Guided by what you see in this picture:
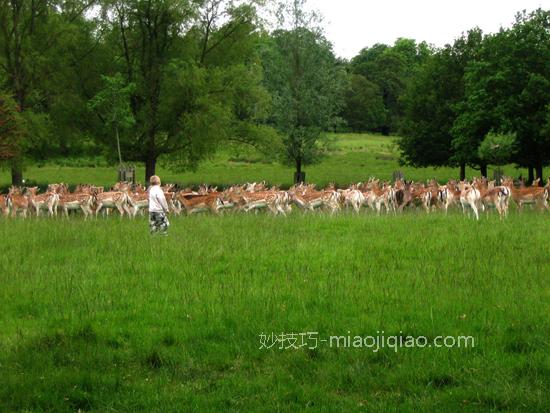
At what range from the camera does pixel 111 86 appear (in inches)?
1214

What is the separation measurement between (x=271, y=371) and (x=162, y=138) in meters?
31.1

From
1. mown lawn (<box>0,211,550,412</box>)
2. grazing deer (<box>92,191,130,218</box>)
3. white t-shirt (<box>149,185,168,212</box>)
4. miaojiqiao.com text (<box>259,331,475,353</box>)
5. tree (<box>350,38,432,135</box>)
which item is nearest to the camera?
mown lawn (<box>0,211,550,412</box>)

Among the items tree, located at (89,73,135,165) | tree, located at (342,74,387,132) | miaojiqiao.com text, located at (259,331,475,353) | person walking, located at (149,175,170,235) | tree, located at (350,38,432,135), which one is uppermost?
tree, located at (350,38,432,135)

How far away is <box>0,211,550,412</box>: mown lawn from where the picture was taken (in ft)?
21.2

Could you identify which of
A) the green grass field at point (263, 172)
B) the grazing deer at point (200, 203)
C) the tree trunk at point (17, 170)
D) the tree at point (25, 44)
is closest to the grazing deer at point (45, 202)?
the grazing deer at point (200, 203)

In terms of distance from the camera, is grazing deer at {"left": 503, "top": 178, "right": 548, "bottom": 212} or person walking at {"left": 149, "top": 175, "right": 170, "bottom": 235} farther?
grazing deer at {"left": 503, "top": 178, "right": 548, "bottom": 212}

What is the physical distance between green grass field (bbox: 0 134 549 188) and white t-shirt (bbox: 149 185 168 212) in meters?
23.3

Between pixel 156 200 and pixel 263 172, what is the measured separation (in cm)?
3773

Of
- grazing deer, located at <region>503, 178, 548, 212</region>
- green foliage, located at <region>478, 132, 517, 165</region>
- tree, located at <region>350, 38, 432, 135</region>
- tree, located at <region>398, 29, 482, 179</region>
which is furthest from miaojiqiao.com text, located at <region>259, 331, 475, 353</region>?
tree, located at <region>350, 38, 432, 135</region>

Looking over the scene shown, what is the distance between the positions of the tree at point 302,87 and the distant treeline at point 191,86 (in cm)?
8

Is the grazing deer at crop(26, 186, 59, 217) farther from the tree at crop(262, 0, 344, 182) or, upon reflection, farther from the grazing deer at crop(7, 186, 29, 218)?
the tree at crop(262, 0, 344, 182)

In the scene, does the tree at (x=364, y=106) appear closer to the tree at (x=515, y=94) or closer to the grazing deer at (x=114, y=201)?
the tree at (x=515, y=94)

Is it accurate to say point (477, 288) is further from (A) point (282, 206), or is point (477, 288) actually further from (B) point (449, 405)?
(A) point (282, 206)

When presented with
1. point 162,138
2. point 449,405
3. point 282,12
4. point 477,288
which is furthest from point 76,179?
point 449,405
